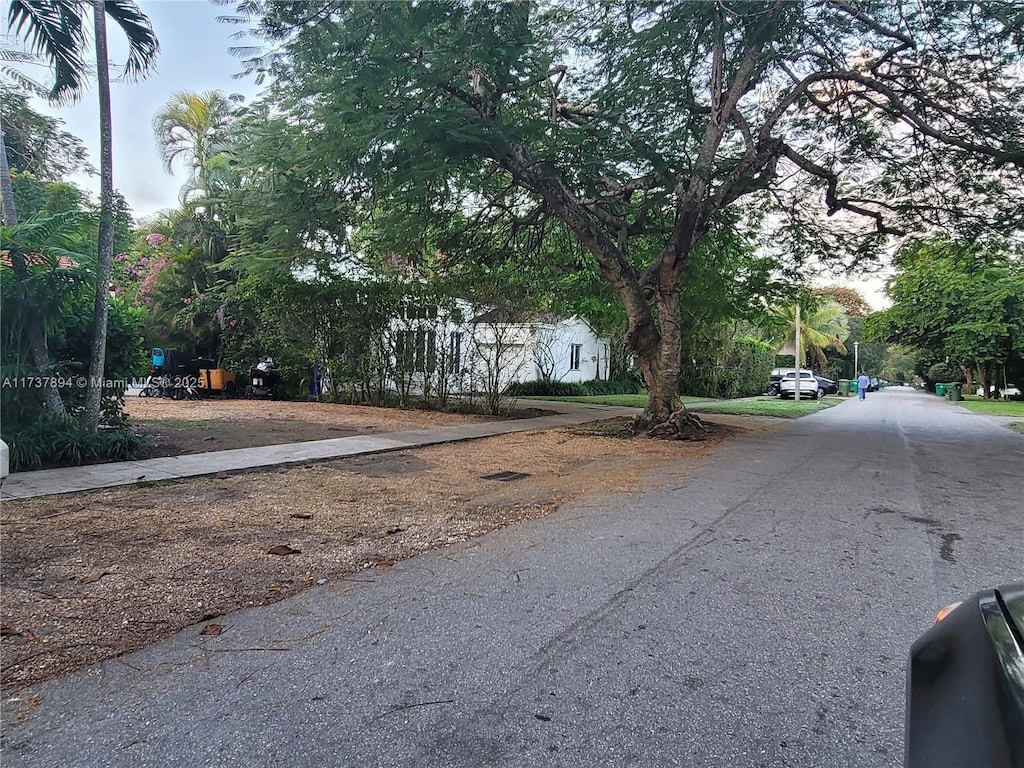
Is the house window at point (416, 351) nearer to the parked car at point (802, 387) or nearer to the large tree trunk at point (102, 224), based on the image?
the large tree trunk at point (102, 224)

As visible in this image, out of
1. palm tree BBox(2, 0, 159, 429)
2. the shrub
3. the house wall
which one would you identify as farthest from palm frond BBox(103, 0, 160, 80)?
the house wall

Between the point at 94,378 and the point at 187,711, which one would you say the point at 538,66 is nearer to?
the point at 94,378

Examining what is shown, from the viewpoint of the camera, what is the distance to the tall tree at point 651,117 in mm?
7762

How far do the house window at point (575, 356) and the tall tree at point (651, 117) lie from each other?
14.2 metres

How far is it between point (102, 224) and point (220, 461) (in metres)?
3.45

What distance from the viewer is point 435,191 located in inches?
449

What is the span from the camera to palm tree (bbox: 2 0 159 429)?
7844 mm

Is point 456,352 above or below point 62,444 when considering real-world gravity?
above

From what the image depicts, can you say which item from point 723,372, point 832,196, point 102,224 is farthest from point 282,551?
point 723,372

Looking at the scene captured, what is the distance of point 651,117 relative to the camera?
11.3 metres

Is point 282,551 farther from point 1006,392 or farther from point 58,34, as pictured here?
point 1006,392

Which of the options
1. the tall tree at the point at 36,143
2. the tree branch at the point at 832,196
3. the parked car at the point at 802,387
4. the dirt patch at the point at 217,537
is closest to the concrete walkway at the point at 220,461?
the dirt patch at the point at 217,537

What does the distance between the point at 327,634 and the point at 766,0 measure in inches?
369

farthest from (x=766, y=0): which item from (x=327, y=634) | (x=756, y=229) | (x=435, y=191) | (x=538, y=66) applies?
(x=327, y=634)
